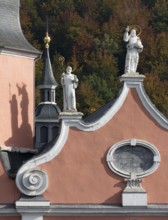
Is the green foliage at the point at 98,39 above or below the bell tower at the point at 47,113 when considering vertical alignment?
above

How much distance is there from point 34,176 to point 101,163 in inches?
70.1

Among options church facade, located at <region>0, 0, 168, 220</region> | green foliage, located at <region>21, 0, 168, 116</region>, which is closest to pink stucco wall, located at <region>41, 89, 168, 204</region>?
church facade, located at <region>0, 0, 168, 220</region>

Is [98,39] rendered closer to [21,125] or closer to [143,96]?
[21,125]

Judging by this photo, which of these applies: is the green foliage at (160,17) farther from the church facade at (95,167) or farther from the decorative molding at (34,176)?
the decorative molding at (34,176)

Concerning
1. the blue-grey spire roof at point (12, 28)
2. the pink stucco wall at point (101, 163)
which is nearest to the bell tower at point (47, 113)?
the blue-grey spire roof at point (12, 28)

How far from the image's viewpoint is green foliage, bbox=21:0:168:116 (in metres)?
78.8

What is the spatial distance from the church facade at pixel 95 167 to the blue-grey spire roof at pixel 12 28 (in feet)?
1.77

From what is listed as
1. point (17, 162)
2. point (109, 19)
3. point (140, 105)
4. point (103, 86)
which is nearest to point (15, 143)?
point (17, 162)

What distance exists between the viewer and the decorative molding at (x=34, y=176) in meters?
32.9

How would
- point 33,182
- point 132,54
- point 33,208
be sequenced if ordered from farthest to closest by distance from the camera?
point 132,54 < point 33,182 < point 33,208

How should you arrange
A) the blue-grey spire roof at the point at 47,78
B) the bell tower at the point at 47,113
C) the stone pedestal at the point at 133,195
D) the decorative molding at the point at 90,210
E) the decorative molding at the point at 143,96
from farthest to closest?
the blue-grey spire roof at the point at 47,78
the bell tower at the point at 47,113
the decorative molding at the point at 143,96
the stone pedestal at the point at 133,195
the decorative molding at the point at 90,210

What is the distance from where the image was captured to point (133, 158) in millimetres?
33656

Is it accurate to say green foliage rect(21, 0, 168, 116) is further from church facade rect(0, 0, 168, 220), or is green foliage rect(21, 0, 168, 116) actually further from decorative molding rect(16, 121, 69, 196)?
decorative molding rect(16, 121, 69, 196)

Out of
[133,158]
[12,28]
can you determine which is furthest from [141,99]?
[12,28]
